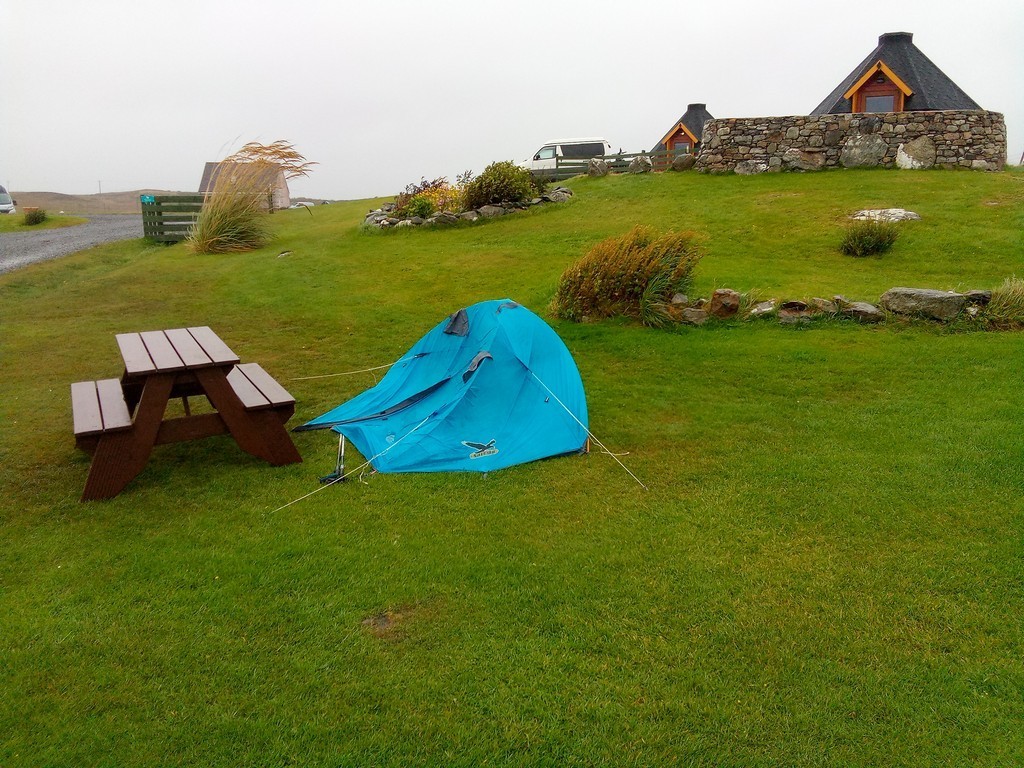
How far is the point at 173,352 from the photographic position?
18.5ft

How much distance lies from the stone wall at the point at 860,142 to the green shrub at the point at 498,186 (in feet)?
20.9

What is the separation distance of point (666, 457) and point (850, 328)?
466 centimetres

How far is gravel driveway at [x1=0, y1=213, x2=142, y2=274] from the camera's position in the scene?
17.2 metres

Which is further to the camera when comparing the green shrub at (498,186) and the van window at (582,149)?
the van window at (582,149)

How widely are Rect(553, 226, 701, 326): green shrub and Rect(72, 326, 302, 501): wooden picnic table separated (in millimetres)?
5131

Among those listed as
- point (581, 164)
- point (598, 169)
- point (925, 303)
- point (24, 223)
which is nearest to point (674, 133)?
point (581, 164)

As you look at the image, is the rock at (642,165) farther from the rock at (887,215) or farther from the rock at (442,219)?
the rock at (887,215)

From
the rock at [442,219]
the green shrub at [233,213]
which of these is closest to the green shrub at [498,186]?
the rock at [442,219]

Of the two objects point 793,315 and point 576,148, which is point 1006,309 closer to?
point 793,315

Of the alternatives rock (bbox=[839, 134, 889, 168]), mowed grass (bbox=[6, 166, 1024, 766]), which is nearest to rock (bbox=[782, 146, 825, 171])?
rock (bbox=[839, 134, 889, 168])

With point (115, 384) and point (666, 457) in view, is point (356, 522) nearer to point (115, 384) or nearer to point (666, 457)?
point (666, 457)

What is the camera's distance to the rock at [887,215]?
14.4m

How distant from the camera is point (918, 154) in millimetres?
19438

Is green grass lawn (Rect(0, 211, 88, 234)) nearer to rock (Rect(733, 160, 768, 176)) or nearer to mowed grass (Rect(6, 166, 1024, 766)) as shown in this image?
mowed grass (Rect(6, 166, 1024, 766))
